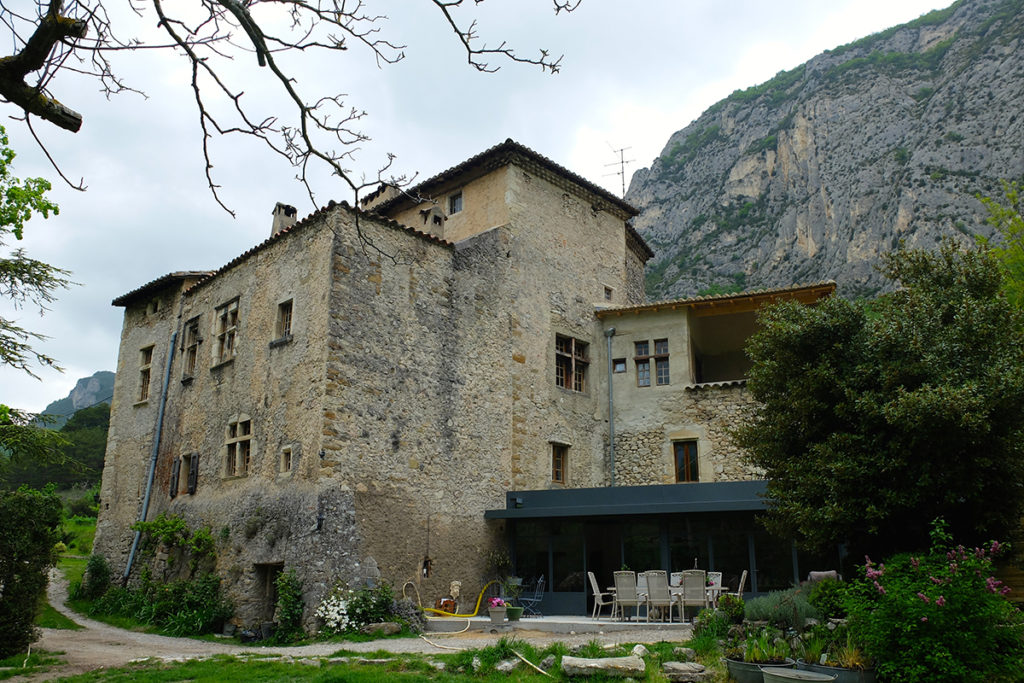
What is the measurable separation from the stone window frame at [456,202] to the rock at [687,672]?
583 inches

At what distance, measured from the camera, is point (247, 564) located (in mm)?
15148

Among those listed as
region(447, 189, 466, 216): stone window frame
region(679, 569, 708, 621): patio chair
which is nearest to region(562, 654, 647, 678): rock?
region(679, 569, 708, 621): patio chair

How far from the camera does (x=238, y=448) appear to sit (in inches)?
659

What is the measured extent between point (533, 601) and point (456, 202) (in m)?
11.0

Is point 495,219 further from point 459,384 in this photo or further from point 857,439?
point 857,439

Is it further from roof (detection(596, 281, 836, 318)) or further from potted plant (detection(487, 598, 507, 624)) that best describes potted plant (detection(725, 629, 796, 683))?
roof (detection(596, 281, 836, 318))

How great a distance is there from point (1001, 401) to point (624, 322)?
12802 millimetres

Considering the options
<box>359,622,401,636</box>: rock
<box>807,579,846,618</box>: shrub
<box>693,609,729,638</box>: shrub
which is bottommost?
<box>359,622,401,636</box>: rock

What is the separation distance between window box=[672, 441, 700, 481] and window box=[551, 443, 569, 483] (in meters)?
2.89

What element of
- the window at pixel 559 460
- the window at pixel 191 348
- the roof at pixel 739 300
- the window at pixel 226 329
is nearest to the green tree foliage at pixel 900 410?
the roof at pixel 739 300

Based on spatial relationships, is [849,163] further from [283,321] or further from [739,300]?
[283,321]

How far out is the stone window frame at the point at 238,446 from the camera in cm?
1655

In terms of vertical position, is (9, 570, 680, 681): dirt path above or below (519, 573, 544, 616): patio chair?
below

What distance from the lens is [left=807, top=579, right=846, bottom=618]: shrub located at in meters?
9.49
